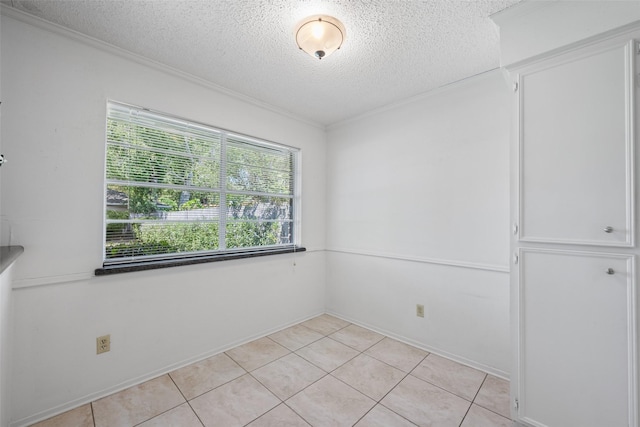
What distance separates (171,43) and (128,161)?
92 cm

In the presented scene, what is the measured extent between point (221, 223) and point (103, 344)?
123cm

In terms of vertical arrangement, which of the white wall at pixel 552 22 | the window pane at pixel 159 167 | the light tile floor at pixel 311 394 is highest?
the white wall at pixel 552 22

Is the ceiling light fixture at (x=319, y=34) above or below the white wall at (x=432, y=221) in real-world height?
above

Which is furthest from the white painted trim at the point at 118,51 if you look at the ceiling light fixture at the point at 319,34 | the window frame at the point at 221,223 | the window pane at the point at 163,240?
the window pane at the point at 163,240

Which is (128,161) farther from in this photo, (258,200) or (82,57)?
(258,200)

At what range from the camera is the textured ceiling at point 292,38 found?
153cm

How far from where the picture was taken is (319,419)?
65.3 inches

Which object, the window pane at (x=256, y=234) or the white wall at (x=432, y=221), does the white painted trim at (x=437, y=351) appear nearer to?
the white wall at (x=432, y=221)

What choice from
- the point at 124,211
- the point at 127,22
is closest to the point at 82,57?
the point at 127,22

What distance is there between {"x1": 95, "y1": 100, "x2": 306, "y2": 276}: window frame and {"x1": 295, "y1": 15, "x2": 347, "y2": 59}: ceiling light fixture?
125cm

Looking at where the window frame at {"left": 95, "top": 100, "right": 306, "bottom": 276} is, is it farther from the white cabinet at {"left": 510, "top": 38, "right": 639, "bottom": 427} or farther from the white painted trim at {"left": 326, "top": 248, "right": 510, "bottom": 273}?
the white cabinet at {"left": 510, "top": 38, "right": 639, "bottom": 427}

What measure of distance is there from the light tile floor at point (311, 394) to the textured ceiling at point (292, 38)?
2.47 m

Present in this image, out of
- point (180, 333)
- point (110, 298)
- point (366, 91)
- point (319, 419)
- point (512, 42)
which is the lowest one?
point (319, 419)

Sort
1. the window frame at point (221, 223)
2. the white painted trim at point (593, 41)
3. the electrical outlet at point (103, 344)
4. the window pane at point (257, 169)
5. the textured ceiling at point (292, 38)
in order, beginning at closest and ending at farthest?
the white painted trim at point (593, 41), the textured ceiling at point (292, 38), the electrical outlet at point (103, 344), the window frame at point (221, 223), the window pane at point (257, 169)
